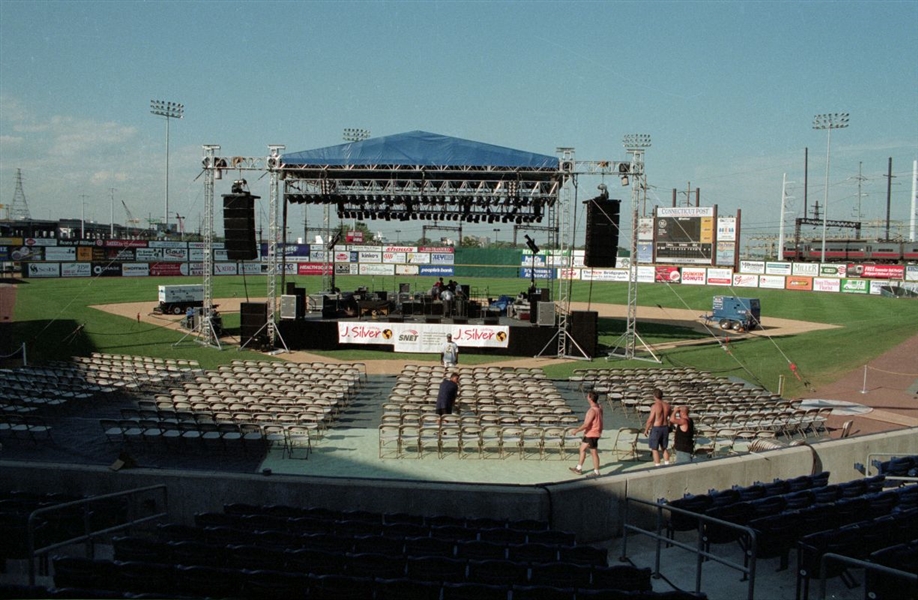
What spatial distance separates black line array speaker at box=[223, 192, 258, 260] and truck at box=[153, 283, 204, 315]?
36.7 ft

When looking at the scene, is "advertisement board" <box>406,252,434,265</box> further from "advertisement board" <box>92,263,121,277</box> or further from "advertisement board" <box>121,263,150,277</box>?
"advertisement board" <box>92,263,121,277</box>

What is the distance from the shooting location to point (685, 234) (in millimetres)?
54688

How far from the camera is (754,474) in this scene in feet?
34.4

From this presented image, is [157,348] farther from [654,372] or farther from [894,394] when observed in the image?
[894,394]

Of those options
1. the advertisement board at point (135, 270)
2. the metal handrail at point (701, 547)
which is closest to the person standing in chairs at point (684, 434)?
the metal handrail at point (701, 547)

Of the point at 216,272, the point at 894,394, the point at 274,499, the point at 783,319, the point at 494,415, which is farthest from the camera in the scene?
the point at 216,272

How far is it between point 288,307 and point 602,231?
12.3 m

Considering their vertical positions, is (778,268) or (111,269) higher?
(778,268)

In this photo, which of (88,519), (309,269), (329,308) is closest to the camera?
(88,519)

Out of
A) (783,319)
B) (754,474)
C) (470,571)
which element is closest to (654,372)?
(754,474)

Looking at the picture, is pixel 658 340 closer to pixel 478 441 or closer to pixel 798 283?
pixel 478 441

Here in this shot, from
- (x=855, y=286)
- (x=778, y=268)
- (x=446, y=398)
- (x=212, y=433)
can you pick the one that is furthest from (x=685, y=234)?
(x=212, y=433)

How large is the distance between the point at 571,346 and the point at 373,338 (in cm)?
774

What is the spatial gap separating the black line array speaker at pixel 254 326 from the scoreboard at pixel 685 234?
37541 millimetres
